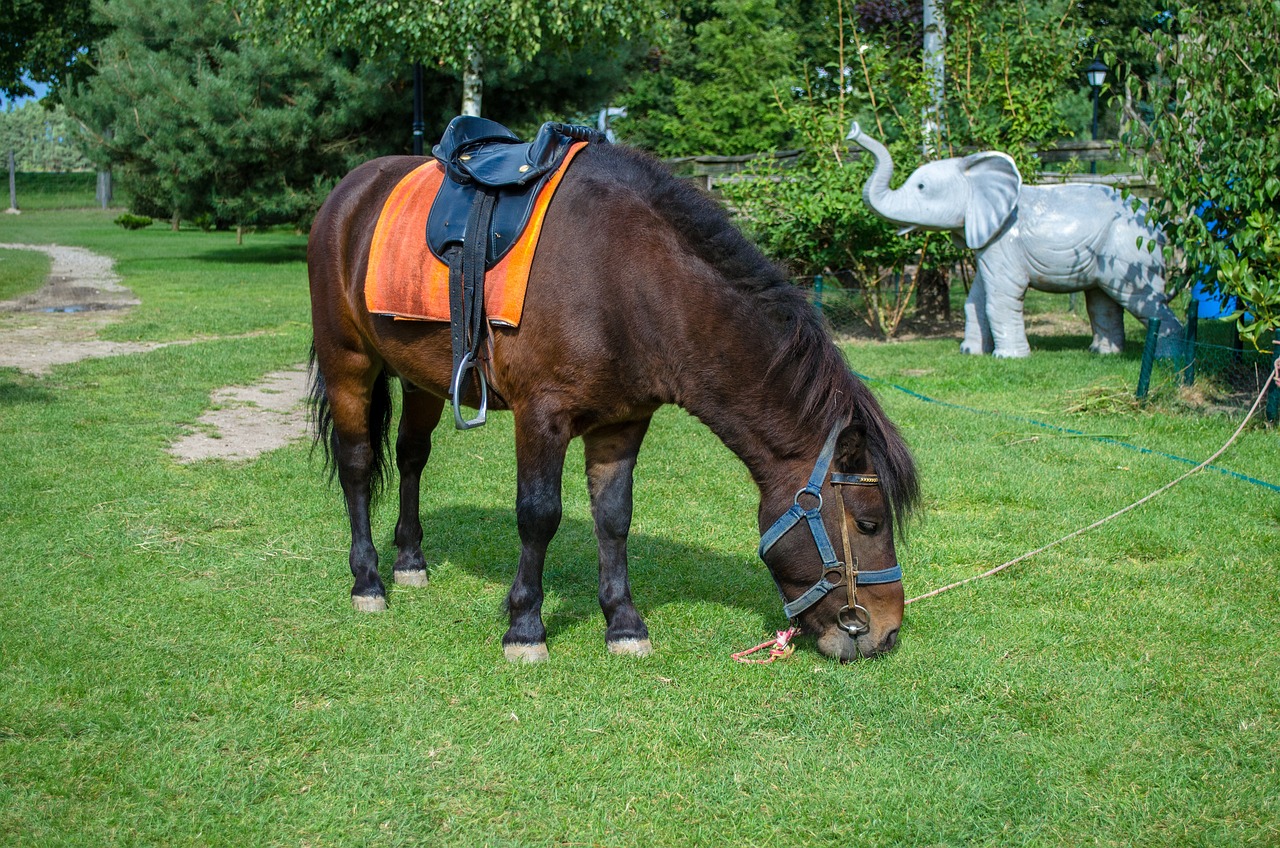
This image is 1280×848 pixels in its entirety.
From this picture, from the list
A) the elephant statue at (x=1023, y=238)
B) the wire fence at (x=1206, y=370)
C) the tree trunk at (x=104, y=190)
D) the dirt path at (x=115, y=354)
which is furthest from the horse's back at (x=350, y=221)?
the tree trunk at (x=104, y=190)

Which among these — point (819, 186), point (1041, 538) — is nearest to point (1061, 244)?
point (819, 186)

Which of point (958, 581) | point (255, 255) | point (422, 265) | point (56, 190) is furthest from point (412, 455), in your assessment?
point (56, 190)

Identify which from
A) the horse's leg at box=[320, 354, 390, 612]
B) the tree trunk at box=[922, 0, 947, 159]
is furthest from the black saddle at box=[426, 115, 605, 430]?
the tree trunk at box=[922, 0, 947, 159]

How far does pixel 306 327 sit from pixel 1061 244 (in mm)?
9099

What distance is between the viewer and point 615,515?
14.6ft

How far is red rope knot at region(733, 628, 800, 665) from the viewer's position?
426 cm

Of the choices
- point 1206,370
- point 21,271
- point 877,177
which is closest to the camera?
point 1206,370

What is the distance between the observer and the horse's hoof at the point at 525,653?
4270 millimetres

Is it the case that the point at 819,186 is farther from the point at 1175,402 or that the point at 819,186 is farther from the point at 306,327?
the point at 306,327

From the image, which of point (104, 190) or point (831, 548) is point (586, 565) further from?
point (104, 190)

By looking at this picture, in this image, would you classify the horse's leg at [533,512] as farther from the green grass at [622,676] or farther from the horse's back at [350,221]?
the horse's back at [350,221]

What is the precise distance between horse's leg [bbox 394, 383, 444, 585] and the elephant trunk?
731 cm

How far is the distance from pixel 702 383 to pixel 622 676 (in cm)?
114

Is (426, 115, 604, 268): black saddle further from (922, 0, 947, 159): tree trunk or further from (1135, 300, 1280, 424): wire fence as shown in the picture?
(922, 0, 947, 159): tree trunk
